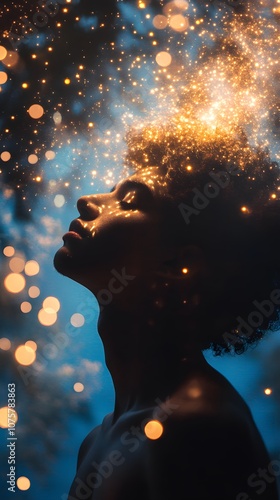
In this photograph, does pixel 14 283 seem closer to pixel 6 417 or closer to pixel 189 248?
pixel 6 417

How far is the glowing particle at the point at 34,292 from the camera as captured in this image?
1939 mm

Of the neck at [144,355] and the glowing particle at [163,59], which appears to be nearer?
the neck at [144,355]

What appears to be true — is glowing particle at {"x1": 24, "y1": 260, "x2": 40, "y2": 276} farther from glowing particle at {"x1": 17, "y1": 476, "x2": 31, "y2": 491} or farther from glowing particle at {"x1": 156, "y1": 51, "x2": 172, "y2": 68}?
glowing particle at {"x1": 156, "y1": 51, "x2": 172, "y2": 68}

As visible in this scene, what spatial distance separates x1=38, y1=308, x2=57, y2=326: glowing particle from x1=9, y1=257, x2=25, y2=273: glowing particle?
0.57ft

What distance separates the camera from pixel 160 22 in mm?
1887

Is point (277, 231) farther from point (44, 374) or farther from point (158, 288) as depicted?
point (44, 374)

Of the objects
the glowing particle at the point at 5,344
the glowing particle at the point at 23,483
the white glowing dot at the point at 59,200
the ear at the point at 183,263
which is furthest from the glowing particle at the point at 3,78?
the glowing particle at the point at 23,483

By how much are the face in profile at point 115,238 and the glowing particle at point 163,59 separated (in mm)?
707

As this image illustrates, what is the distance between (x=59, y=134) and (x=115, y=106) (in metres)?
0.23

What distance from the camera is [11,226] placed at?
198 centimetres

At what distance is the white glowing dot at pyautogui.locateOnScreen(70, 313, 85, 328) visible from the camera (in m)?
1.90

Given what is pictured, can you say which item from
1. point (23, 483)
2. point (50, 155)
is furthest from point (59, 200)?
point (23, 483)

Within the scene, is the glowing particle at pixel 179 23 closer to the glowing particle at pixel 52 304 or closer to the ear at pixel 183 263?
the ear at pixel 183 263

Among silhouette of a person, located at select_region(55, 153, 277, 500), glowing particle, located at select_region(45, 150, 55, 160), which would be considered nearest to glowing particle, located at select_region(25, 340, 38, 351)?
silhouette of a person, located at select_region(55, 153, 277, 500)
